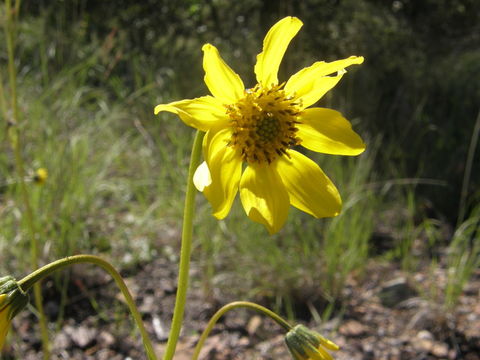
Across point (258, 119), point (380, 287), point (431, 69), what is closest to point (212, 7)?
point (431, 69)

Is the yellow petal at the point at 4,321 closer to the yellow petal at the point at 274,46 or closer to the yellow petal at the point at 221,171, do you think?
the yellow petal at the point at 221,171

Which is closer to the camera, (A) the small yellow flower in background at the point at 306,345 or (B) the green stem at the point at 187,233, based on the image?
(B) the green stem at the point at 187,233

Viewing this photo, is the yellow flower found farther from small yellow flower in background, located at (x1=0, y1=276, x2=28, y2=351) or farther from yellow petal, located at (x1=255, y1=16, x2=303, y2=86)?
small yellow flower in background, located at (x1=0, y1=276, x2=28, y2=351)

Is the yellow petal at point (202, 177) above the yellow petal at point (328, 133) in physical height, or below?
below

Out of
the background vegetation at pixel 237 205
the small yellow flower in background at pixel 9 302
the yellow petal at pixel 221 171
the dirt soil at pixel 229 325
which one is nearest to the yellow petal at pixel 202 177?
the yellow petal at pixel 221 171

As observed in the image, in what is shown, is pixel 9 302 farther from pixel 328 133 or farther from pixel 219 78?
pixel 328 133

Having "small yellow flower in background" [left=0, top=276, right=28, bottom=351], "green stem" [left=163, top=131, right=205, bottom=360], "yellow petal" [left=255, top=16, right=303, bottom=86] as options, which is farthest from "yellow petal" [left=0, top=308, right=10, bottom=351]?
"yellow petal" [left=255, top=16, right=303, bottom=86]

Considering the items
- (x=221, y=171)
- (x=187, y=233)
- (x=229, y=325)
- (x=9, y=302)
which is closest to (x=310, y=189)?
(x=221, y=171)
